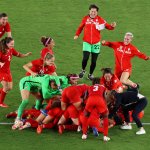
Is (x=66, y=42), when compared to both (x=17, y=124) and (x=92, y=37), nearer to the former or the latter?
(x=92, y=37)

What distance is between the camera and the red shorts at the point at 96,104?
1173 cm

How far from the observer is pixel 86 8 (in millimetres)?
21234

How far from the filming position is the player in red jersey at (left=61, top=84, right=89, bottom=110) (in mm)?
11898

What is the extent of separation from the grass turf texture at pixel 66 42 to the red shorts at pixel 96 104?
0.68 meters

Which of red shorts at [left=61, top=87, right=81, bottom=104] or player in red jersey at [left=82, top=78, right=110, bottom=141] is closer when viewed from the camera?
player in red jersey at [left=82, top=78, right=110, bottom=141]

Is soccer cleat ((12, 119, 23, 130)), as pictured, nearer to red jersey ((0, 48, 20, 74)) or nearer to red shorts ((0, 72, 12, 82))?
red shorts ((0, 72, 12, 82))

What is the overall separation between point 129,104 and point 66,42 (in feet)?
20.6

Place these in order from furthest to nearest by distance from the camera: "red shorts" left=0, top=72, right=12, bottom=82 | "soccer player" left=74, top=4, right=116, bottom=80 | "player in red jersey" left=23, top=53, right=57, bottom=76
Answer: "soccer player" left=74, top=4, right=116, bottom=80, "red shorts" left=0, top=72, right=12, bottom=82, "player in red jersey" left=23, top=53, right=57, bottom=76

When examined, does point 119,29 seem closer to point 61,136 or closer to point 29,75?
point 29,75

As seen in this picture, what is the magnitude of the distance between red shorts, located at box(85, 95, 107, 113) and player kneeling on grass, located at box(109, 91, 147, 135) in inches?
16.3

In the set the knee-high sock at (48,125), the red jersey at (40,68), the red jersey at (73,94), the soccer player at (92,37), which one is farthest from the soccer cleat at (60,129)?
the soccer player at (92,37)

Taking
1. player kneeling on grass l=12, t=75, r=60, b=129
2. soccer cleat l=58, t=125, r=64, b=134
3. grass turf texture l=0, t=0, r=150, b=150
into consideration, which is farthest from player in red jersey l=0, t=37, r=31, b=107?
soccer cleat l=58, t=125, r=64, b=134

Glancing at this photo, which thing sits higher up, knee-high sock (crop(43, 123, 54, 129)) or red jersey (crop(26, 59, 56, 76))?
red jersey (crop(26, 59, 56, 76))

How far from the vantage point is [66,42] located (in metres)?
18.3
